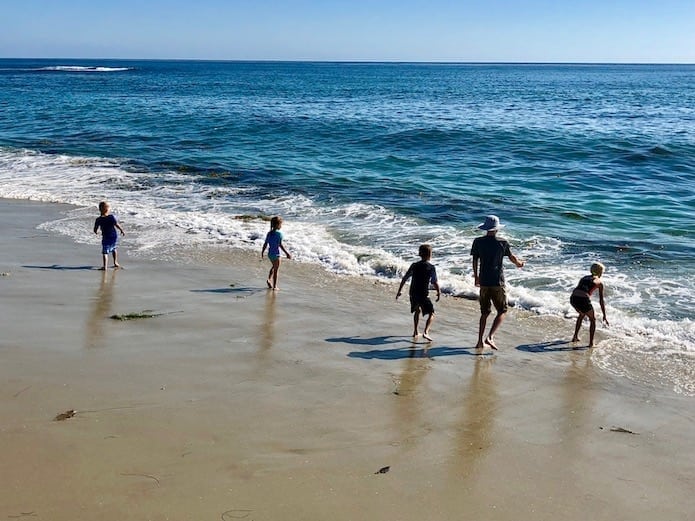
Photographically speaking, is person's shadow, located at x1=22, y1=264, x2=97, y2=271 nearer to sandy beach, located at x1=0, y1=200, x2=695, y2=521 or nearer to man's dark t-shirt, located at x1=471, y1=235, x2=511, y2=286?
sandy beach, located at x1=0, y1=200, x2=695, y2=521

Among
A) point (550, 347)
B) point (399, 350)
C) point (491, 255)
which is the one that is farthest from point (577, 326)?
point (399, 350)

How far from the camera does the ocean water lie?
11977mm

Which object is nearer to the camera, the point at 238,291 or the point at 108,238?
the point at 238,291

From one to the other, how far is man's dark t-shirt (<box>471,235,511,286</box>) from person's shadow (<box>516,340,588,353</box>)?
0.90m

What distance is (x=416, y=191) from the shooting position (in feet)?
67.1

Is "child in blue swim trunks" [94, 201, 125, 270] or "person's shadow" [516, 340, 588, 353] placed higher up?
"child in blue swim trunks" [94, 201, 125, 270]

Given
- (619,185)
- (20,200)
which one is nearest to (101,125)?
(20,200)

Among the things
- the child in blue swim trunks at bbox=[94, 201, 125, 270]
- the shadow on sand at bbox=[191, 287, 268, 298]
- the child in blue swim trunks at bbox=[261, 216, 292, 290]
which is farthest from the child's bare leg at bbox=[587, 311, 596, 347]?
the child in blue swim trunks at bbox=[94, 201, 125, 270]

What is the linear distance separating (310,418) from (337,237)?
896cm

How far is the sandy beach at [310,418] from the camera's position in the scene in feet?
16.8

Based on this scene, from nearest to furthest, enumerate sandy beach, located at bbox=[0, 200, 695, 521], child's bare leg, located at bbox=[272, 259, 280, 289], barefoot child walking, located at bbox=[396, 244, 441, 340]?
sandy beach, located at bbox=[0, 200, 695, 521] → barefoot child walking, located at bbox=[396, 244, 441, 340] → child's bare leg, located at bbox=[272, 259, 280, 289]

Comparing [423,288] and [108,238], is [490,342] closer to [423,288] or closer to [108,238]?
[423,288]

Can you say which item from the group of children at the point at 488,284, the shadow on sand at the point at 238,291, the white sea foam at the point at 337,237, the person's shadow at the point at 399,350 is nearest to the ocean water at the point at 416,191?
the white sea foam at the point at 337,237

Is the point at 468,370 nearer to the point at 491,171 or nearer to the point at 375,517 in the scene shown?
the point at 375,517
